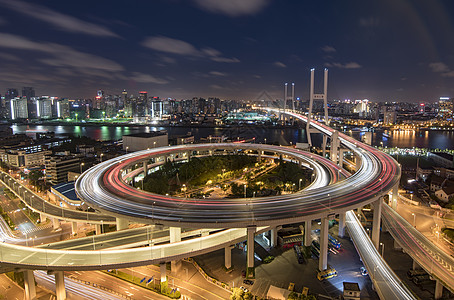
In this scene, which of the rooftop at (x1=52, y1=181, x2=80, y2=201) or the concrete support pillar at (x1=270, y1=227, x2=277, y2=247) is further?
the rooftop at (x1=52, y1=181, x2=80, y2=201)


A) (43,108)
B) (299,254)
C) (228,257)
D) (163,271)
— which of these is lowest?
(299,254)

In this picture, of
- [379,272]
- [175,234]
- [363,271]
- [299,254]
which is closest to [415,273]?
[363,271]

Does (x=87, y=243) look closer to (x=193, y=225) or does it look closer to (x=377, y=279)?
(x=193, y=225)

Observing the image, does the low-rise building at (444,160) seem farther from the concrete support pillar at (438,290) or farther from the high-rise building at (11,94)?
the high-rise building at (11,94)

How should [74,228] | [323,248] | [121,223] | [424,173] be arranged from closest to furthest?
1. [323,248]
2. [121,223]
3. [74,228]
4. [424,173]

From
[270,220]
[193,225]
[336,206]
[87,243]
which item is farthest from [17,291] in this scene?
[336,206]

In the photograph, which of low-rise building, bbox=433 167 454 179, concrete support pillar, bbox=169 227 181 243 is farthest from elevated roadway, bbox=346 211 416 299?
low-rise building, bbox=433 167 454 179

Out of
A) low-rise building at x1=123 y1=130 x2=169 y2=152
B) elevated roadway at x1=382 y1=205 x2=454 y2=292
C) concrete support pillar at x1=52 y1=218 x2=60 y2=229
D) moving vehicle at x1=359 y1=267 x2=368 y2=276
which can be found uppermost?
low-rise building at x1=123 y1=130 x2=169 y2=152

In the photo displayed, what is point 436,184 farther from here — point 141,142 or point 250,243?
point 141,142

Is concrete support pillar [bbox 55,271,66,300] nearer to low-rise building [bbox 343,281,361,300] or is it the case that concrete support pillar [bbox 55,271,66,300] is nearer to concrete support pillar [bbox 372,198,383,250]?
low-rise building [bbox 343,281,361,300]
